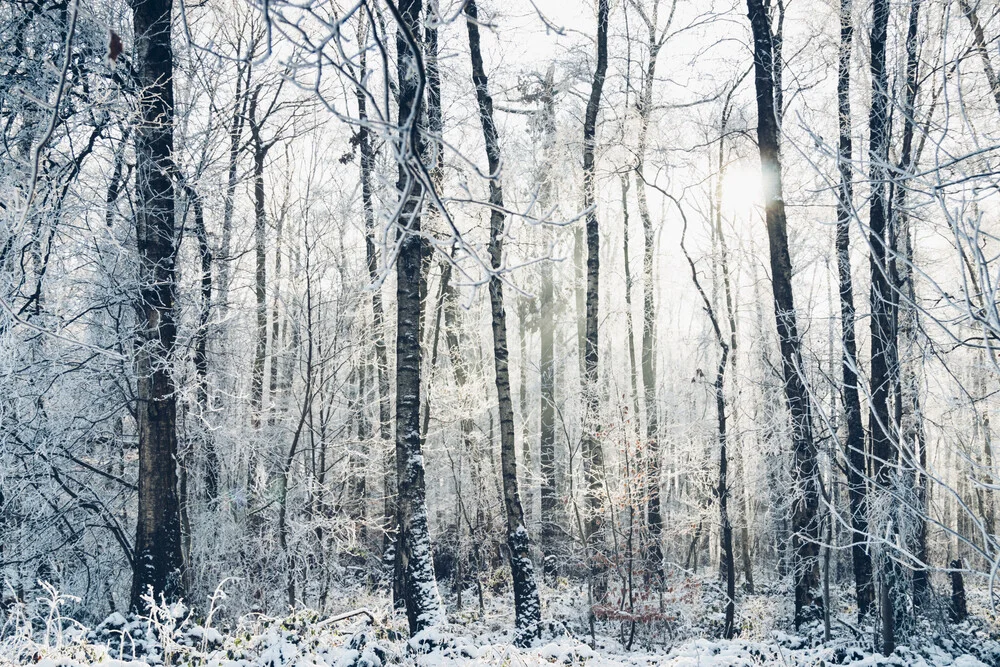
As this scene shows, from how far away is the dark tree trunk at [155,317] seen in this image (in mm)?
6547

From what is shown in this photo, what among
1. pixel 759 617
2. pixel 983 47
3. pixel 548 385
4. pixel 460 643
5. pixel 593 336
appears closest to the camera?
→ pixel 460 643

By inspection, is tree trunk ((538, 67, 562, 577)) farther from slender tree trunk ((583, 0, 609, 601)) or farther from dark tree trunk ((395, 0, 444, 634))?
dark tree trunk ((395, 0, 444, 634))

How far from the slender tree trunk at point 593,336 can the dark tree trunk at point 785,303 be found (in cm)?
296

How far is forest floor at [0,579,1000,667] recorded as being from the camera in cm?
490

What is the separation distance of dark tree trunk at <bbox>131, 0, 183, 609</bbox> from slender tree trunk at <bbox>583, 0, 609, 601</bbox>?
20.8 ft

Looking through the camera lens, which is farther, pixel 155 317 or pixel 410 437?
pixel 410 437

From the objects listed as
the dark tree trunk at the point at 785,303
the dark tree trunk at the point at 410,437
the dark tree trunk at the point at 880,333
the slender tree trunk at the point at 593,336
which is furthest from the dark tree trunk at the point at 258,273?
the dark tree trunk at the point at 880,333

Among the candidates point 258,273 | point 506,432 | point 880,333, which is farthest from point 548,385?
point 880,333

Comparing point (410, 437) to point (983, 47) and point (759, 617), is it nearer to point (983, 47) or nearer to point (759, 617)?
point (983, 47)

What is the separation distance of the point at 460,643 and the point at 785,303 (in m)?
6.36

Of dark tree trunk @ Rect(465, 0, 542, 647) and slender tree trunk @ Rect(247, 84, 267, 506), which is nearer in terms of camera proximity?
dark tree trunk @ Rect(465, 0, 542, 647)

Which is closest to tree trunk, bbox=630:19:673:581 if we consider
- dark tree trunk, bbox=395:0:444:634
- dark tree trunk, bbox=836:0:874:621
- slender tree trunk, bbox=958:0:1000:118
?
dark tree trunk, bbox=836:0:874:621

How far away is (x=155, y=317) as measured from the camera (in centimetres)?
711

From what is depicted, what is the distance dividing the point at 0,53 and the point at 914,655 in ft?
39.9
